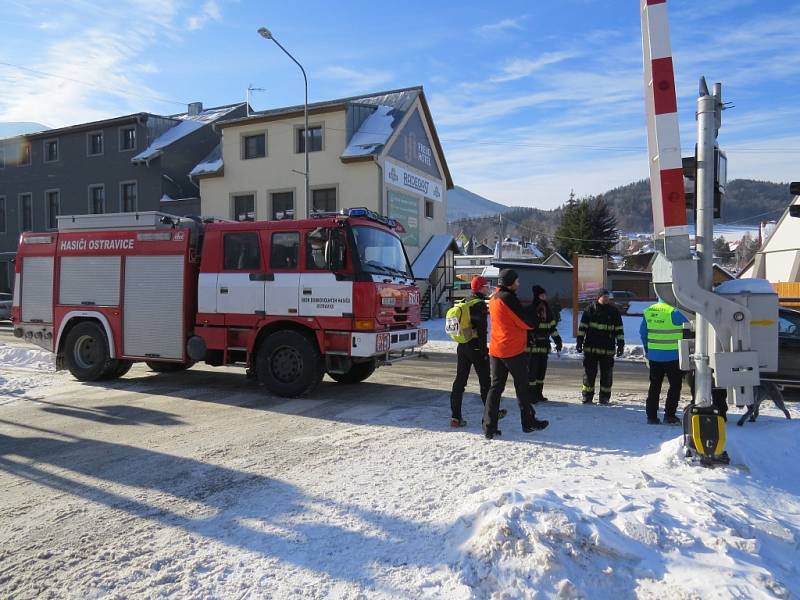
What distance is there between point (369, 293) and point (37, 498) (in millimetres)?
4632

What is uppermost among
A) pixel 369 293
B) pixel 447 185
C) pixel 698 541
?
pixel 447 185

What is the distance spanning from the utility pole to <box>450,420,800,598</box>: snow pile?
87 centimetres

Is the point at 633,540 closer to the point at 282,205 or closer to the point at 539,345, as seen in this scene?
the point at 539,345

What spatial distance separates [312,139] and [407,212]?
5567 mm

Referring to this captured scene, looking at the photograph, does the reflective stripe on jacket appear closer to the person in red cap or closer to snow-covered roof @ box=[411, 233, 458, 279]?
the person in red cap

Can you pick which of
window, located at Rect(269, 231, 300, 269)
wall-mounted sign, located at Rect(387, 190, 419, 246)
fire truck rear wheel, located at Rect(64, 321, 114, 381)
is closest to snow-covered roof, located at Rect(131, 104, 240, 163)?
wall-mounted sign, located at Rect(387, 190, 419, 246)

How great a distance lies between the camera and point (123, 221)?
1020 cm

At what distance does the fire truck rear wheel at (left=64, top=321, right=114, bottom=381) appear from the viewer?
1024 centimetres

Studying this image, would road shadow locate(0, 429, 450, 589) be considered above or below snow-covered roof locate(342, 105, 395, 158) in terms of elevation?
below

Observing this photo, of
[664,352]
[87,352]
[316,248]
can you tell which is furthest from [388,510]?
[87,352]

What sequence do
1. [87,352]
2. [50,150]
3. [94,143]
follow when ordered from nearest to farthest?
[87,352] < [94,143] < [50,150]

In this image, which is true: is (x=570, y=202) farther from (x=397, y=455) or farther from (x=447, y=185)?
(x=397, y=455)

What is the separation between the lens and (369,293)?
8.28 m

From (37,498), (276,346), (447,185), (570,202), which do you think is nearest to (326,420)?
(276,346)
